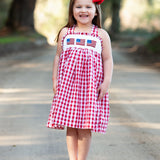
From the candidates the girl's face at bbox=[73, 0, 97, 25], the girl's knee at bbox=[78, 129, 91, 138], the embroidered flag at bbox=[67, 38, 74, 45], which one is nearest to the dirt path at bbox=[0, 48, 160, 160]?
the girl's knee at bbox=[78, 129, 91, 138]

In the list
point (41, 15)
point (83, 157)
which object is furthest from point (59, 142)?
point (41, 15)

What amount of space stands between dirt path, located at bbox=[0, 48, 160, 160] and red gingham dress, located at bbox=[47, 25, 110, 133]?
0.74 metres

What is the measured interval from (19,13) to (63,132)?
67.9 feet

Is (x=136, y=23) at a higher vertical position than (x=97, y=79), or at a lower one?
lower

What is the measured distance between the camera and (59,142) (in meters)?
4.38

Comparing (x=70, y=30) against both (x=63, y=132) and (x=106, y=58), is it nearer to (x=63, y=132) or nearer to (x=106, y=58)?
(x=106, y=58)

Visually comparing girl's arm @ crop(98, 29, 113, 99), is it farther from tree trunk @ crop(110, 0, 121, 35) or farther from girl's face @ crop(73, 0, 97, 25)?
tree trunk @ crop(110, 0, 121, 35)

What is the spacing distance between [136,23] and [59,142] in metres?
36.4

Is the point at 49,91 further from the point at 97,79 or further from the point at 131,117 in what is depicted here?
the point at 97,79

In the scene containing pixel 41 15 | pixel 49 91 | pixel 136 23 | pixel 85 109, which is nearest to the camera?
pixel 85 109

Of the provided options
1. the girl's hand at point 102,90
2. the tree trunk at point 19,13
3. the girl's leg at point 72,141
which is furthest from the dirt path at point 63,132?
the tree trunk at point 19,13

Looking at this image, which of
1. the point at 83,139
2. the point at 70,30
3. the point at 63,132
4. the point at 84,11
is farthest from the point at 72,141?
the point at 63,132

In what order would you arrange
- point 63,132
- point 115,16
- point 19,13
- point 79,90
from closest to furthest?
point 79,90, point 63,132, point 19,13, point 115,16

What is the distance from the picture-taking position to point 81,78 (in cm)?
324
